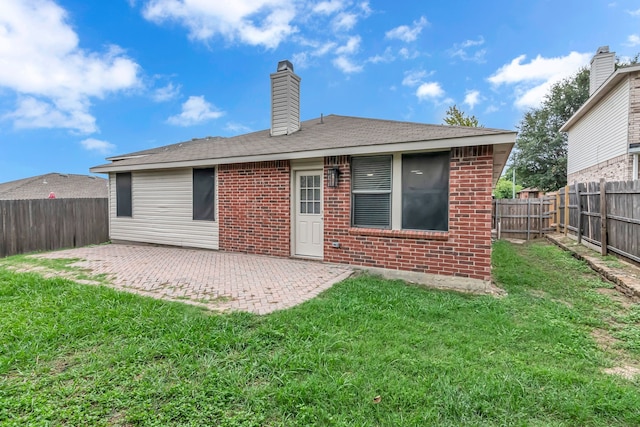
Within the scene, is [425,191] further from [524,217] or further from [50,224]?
[50,224]

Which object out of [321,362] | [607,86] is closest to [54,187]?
[321,362]

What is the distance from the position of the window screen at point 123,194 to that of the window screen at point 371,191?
7.53m

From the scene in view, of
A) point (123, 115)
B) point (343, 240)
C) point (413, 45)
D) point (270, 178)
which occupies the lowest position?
point (343, 240)

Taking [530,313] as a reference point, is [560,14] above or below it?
above

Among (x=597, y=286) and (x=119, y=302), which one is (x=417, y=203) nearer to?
(x=597, y=286)

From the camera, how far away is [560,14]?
1355cm

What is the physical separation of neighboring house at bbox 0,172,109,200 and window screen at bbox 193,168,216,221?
41.5ft

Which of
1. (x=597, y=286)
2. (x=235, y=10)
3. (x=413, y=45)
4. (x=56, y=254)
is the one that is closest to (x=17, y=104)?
(x=56, y=254)

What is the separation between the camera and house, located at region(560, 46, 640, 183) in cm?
1028

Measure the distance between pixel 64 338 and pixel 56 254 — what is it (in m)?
6.45

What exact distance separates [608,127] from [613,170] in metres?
1.77

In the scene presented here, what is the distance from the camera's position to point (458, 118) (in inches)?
934

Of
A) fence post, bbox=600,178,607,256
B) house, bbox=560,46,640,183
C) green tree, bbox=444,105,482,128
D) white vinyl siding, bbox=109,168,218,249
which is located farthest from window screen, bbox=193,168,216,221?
green tree, bbox=444,105,482,128

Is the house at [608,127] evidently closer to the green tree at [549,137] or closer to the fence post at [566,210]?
the fence post at [566,210]
